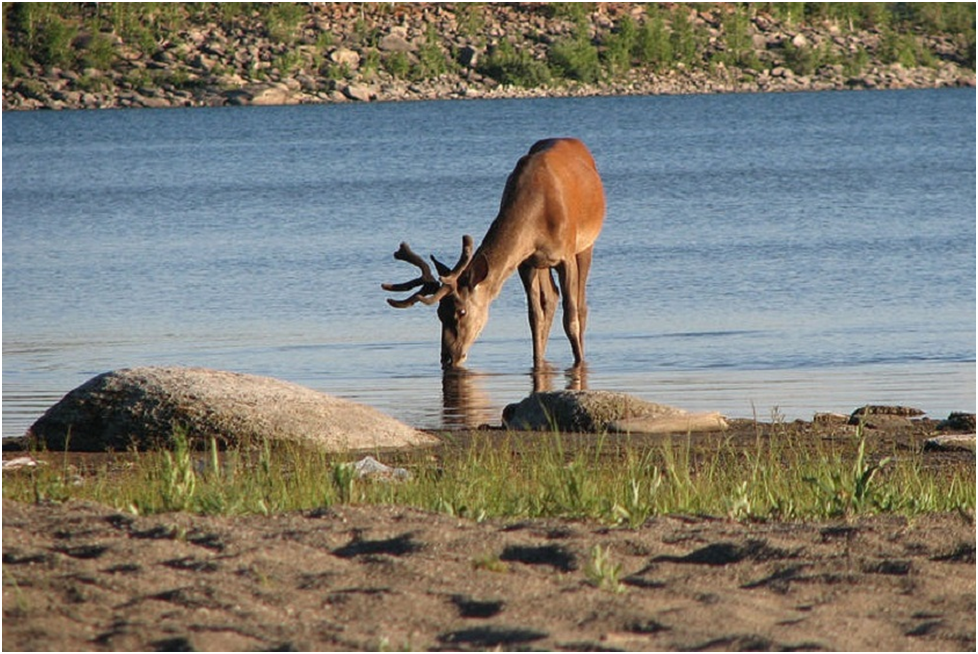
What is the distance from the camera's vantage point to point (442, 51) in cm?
9919

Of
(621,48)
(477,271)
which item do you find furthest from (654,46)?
(477,271)

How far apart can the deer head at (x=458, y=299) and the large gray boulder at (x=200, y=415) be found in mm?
4255

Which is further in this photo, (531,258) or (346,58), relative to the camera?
(346,58)

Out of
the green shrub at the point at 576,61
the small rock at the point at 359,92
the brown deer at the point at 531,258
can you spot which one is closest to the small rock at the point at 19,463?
the brown deer at the point at 531,258

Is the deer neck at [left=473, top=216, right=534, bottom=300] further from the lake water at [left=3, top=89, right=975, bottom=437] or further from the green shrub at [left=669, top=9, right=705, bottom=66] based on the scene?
the green shrub at [left=669, top=9, right=705, bottom=66]

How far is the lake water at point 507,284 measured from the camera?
15.7 metres

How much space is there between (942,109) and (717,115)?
10283 millimetres

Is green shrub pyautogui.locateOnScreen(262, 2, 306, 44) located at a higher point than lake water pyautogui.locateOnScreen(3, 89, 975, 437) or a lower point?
higher

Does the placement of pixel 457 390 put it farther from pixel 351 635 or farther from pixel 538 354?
pixel 351 635

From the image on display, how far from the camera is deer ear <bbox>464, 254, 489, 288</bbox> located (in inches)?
610

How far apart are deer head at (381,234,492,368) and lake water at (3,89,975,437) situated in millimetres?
282

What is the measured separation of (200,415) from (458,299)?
503cm

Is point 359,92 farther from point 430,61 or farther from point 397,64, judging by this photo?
point 430,61

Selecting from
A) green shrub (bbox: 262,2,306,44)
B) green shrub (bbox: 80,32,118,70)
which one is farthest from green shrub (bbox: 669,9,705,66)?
green shrub (bbox: 80,32,118,70)
